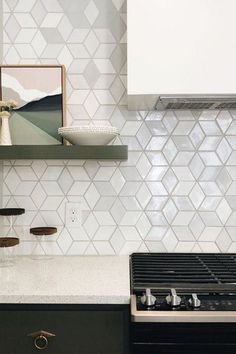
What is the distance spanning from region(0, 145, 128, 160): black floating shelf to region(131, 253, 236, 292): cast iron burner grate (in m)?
0.48

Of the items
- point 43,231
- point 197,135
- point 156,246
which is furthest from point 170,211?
point 43,231

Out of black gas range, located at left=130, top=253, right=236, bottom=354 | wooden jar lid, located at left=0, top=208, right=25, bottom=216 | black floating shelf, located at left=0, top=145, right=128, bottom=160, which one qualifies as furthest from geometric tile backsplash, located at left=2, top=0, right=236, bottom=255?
black gas range, located at left=130, top=253, right=236, bottom=354

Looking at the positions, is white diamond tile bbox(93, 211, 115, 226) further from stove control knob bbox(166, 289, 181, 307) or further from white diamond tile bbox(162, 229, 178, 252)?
stove control knob bbox(166, 289, 181, 307)

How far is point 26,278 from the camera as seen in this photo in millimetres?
1542

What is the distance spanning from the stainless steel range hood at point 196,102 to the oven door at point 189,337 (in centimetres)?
89

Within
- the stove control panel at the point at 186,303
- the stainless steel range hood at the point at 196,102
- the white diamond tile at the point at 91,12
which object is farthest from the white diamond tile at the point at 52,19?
the stove control panel at the point at 186,303

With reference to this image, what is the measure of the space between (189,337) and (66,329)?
0.41m

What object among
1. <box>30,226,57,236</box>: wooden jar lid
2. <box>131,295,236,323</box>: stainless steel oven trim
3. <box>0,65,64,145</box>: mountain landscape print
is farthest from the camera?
<box>0,65,64,145</box>: mountain landscape print

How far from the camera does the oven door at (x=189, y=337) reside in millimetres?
1261

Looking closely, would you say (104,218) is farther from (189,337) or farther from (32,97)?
(189,337)

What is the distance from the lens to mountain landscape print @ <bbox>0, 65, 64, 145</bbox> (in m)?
1.92

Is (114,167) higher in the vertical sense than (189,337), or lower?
higher

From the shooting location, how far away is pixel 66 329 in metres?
1.34

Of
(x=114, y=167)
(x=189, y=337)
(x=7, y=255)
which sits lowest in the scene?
(x=189, y=337)
